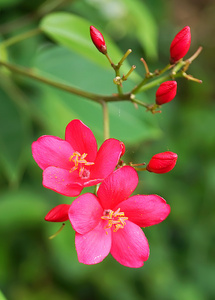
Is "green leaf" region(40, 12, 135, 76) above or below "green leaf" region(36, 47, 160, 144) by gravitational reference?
above

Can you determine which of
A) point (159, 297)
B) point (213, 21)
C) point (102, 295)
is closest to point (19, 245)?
point (102, 295)

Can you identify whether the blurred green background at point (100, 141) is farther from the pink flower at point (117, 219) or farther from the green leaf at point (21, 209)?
the pink flower at point (117, 219)

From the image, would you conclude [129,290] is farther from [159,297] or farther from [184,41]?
[184,41]

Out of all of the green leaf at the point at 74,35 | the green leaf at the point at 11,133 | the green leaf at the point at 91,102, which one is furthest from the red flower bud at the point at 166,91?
the green leaf at the point at 11,133

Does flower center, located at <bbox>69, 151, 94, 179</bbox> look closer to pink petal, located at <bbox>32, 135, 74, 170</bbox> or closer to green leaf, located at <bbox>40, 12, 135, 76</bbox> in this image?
pink petal, located at <bbox>32, 135, 74, 170</bbox>

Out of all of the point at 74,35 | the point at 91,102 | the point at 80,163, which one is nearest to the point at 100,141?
the point at 91,102

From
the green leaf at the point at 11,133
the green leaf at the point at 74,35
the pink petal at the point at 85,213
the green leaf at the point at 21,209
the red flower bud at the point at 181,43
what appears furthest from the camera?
the green leaf at the point at 21,209

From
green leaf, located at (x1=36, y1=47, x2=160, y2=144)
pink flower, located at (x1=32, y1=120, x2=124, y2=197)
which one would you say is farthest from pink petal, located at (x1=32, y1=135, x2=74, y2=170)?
green leaf, located at (x1=36, y1=47, x2=160, y2=144)
